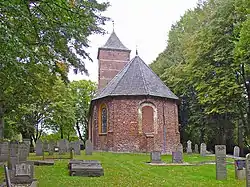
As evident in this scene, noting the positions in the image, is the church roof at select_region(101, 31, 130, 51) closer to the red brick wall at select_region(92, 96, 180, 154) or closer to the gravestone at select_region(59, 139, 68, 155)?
the red brick wall at select_region(92, 96, 180, 154)

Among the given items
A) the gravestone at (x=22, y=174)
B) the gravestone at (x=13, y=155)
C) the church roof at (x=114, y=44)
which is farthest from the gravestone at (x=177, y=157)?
the church roof at (x=114, y=44)

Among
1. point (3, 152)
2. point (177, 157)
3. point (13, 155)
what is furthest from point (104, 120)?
point (13, 155)

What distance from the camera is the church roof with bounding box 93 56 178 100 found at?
2619cm

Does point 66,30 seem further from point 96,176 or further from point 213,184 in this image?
point 213,184

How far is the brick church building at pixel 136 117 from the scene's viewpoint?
2528 centimetres

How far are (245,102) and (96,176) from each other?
19.6m

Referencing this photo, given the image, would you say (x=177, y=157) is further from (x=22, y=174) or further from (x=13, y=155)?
(x=22, y=174)

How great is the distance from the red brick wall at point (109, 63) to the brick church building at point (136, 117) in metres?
11.4

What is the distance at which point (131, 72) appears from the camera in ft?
93.9

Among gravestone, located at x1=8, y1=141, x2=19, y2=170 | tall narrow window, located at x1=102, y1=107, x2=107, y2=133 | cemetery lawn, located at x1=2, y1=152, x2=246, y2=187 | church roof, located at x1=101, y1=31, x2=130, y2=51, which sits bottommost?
cemetery lawn, located at x1=2, y1=152, x2=246, y2=187

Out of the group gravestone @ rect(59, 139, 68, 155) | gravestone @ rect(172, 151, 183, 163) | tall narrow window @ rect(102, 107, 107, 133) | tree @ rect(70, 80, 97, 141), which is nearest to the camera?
gravestone @ rect(172, 151, 183, 163)

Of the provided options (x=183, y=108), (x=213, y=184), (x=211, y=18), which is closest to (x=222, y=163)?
(x=213, y=184)

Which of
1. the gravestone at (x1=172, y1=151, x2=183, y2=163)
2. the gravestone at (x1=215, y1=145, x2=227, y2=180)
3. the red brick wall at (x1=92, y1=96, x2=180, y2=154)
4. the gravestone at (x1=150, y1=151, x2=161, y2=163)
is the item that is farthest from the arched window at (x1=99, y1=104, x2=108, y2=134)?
the gravestone at (x1=215, y1=145, x2=227, y2=180)

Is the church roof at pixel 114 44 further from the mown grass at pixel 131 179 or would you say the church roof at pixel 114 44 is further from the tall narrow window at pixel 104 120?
the mown grass at pixel 131 179
